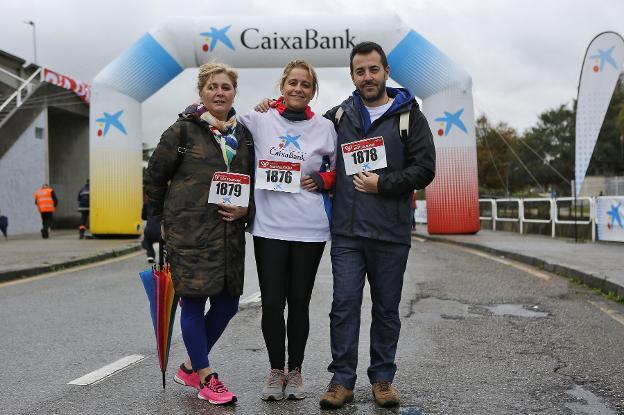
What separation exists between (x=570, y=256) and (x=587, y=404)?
878 centimetres

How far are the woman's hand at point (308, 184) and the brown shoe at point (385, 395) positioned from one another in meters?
1.09

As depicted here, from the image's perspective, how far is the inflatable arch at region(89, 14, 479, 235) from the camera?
17.8 m

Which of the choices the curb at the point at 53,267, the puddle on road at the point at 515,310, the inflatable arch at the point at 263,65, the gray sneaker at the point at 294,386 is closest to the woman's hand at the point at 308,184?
the gray sneaker at the point at 294,386

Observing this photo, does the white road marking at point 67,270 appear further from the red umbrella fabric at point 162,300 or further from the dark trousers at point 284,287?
the dark trousers at point 284,287

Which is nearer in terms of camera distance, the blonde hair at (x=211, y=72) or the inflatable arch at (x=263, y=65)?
the blonde hair at (x=211, y=72)

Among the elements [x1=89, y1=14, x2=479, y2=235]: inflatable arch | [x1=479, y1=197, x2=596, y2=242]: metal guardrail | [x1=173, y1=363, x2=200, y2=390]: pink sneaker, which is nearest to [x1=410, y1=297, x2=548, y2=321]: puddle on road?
[x1=173, y1=363, x2=200, y2=390]: pink sneaker

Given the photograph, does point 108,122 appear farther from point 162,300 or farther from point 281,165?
point 281,165

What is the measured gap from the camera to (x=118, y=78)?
1819 cm

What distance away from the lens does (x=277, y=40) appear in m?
17.9

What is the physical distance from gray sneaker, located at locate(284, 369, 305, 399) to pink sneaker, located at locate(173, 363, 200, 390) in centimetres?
51

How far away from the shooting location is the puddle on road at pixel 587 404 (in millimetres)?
3898

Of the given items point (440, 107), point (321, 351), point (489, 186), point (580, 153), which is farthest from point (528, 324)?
point (489, 186)

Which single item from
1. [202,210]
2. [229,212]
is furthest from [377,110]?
[202,210]

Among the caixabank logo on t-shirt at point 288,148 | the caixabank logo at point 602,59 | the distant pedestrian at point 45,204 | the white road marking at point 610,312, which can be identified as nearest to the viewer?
the caixabank logo on t-shirt at point 288,148
